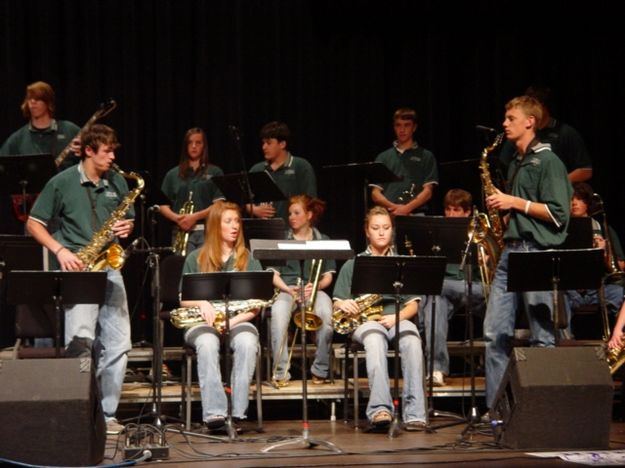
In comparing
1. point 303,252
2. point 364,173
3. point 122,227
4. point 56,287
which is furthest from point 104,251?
point 364,173

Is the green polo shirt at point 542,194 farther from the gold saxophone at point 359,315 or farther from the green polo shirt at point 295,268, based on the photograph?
the green polo shirt at point 295,268

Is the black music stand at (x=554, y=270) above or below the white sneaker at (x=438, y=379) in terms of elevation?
above

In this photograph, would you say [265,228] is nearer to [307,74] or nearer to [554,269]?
[554,269]

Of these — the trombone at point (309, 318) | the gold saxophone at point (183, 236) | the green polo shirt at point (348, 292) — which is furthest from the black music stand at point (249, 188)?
the green polo shirt at point (348, 292)

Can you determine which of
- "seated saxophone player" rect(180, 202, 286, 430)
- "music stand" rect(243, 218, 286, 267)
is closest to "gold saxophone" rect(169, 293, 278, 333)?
"seated saxophone player" rect(180, 202, 286, 430)

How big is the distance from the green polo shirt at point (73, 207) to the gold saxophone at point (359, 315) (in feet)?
6.41

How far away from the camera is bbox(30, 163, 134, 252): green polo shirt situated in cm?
782

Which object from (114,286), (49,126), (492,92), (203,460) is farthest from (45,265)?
(492,92)

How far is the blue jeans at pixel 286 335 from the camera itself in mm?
8484

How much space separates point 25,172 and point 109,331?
163 cm

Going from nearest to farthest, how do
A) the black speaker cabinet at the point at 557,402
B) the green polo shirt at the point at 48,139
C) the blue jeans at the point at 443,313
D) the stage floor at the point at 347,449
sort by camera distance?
1. the stage floor at the point at 347,449
2. the black speaker cabinet at the point at 557,402
3. the blue jeans at the point at 443,313
4. the green polo shirt at the point at 48,139

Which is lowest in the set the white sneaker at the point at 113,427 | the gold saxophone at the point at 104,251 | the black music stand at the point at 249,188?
the white sneaker at the point at 113,427

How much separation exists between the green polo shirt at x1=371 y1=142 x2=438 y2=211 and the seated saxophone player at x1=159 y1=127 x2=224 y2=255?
1609 mm

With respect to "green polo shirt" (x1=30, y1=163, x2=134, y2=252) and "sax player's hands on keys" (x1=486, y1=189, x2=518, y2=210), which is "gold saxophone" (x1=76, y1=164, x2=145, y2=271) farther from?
"sax player's hands on keys" (x1=486, y1=189, x2=518, y2=210)
